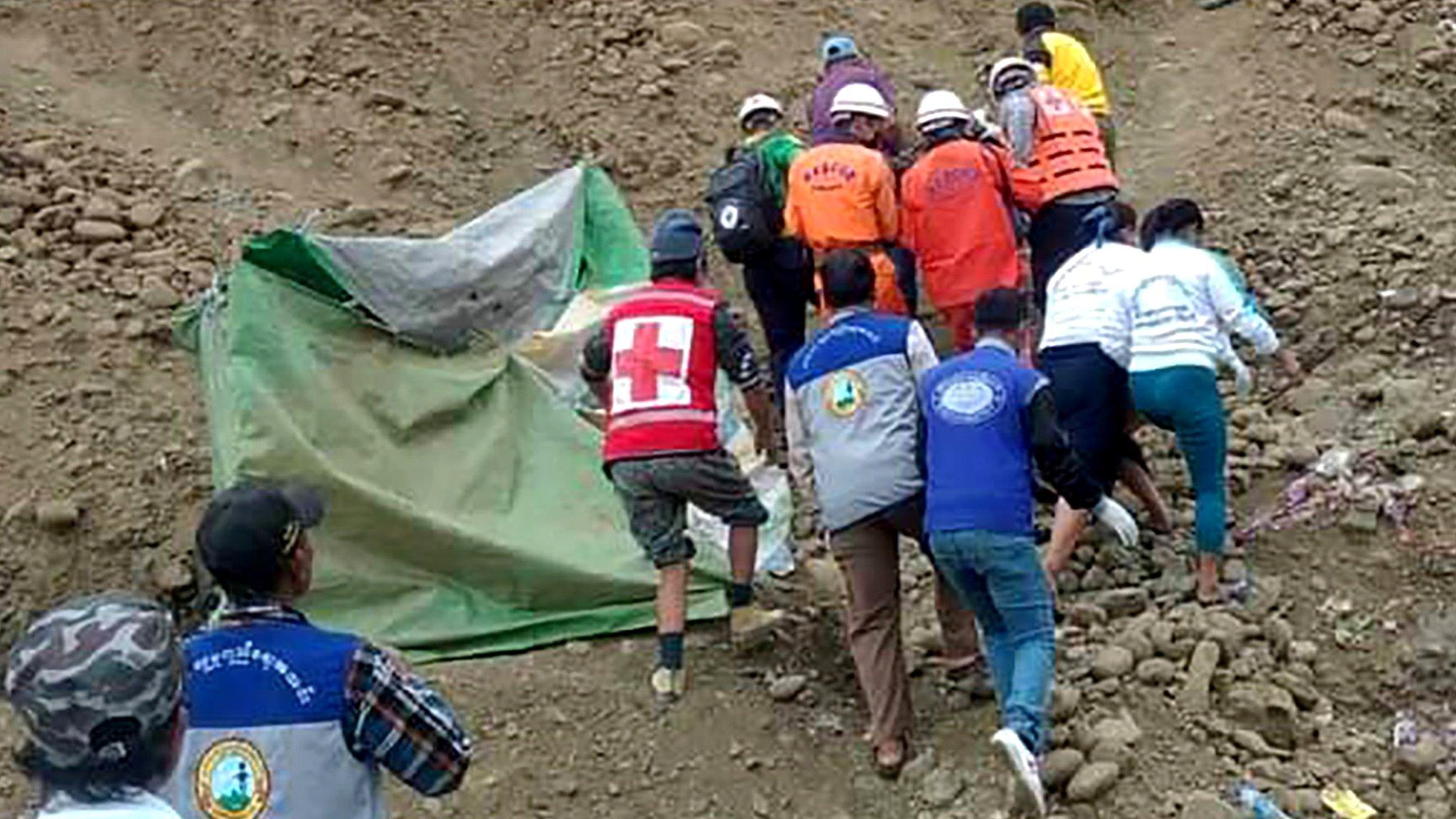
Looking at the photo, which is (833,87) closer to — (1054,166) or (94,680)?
(1054,166)

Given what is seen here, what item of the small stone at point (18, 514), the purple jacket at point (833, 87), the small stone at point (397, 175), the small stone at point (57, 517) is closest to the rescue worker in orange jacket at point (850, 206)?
the purple jacket at point (833, 87)

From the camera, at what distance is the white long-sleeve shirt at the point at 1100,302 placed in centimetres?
672

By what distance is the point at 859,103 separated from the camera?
26.7ft

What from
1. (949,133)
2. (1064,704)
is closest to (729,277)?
(949,133)

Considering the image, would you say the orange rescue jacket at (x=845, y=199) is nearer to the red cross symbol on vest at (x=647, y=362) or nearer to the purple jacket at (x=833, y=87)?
the purple jacket at (x=833, y=87)

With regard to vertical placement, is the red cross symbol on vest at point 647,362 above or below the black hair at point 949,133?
below

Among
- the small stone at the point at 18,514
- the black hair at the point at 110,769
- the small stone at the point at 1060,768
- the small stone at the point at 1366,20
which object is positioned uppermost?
the black hair at the point at 110,769

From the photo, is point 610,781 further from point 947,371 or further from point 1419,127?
point 1419,127

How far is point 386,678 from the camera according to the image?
371cm

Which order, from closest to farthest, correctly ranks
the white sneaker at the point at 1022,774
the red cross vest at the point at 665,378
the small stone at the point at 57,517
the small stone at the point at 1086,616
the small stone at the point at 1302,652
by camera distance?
the white sneaker at the point at 1022,774 → the red cross vest at the point at 665,378 → the small stone at the point at 1302,652 → the small stone at the point at 1086,616 → the small stone at the point at 57,517

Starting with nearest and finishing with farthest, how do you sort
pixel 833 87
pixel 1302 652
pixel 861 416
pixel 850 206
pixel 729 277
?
pixel 861 416 < pixel 1302 652 < pixel 850 206 < pixel 833 87 < pixel 729 277

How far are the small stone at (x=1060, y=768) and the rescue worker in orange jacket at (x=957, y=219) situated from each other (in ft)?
8.16

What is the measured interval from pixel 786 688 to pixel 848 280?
52.3 inches

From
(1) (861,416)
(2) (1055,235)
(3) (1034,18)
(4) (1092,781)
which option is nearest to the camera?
(4) (1092,781)
